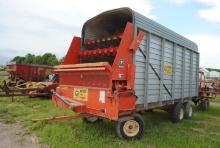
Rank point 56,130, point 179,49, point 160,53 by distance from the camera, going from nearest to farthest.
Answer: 1. point 56,130
2. point 160,53
3. point 179,49

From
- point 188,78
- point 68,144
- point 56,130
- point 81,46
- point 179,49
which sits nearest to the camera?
point 68,144

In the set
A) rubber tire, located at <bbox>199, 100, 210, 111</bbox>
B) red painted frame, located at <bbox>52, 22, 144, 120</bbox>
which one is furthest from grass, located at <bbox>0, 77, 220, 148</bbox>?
rubber tire, located at <bbox>199, 100, 210, 111</bbox>

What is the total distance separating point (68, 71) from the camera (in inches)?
281

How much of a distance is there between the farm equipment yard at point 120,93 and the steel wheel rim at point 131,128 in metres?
0.02

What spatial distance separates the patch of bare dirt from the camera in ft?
19.1

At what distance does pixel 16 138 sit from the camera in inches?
252

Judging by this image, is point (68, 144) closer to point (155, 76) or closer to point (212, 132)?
point (155, 76)

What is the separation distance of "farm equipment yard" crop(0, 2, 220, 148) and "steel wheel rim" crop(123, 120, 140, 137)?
2cm

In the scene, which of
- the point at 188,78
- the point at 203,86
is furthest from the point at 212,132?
the point at 203,86

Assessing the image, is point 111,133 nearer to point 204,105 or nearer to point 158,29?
point 158,29

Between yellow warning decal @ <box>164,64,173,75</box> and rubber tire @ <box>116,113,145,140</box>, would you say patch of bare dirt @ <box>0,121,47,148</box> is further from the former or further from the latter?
yellow warning decal @ <box>164,64,173,75</box>

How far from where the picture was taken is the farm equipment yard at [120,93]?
5977 mm

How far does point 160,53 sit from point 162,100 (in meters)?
1.33

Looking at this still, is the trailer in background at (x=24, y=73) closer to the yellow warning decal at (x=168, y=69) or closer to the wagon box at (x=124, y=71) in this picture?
the wagon box at (x=124, y=71)
